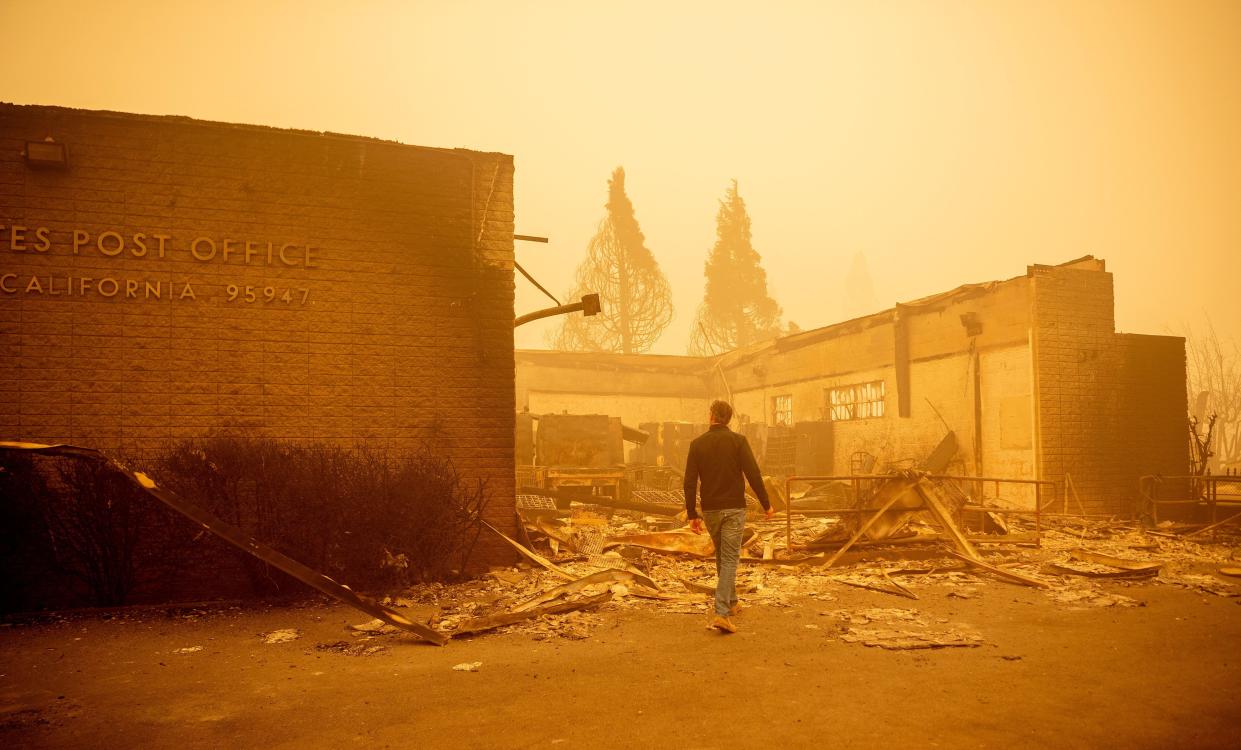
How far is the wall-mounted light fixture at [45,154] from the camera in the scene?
865 centimetres

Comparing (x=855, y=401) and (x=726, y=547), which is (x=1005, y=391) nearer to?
(x=855, y=401)

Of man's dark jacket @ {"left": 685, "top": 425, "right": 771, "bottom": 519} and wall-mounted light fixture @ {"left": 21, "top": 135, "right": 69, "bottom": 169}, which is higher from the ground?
wall-mounted light fixture @ {"left": 21, "top": 135, "right": 69, "bottom": 169}

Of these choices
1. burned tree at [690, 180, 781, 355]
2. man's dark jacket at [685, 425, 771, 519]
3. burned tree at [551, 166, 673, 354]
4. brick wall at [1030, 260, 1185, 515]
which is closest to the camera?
man's dark jacket at [685, 425, 771, 519]

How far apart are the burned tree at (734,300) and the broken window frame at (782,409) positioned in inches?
970

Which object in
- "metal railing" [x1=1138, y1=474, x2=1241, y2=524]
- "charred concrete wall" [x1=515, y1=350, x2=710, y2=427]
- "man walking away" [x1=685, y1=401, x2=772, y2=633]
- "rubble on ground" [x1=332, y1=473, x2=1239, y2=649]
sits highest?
"charred concrete wall" [x1=515, y1=350, x2=710, y2=427]

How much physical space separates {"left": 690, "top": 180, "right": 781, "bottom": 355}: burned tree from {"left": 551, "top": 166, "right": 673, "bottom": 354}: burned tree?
4.34 m

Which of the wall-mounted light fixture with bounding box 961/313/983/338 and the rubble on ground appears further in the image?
the wall-mounted light fixture with bounding box 961/313/983/338

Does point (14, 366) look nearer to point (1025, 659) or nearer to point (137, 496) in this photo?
point (137, 496)

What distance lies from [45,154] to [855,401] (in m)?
20.0

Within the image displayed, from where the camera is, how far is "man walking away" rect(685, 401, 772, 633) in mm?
7309

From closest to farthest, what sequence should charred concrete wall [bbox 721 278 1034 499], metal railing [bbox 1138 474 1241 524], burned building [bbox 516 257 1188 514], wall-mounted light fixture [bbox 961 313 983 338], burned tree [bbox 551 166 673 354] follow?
metal railing [bbox 1138 474 1241 524]
burned building [bbox 516 257 1188 514]
charred concrete wall [bbox 721 278 1034 499]
wall-mounted light fixture [bbox 961 313 983 338]
burned tree [bbox 551 166 673 354]

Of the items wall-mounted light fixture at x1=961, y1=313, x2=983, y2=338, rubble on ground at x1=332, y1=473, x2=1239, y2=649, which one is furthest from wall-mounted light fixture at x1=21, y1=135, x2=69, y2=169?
wall-mounted light fixture at x1=961, y1=313, x2=983, y2=338

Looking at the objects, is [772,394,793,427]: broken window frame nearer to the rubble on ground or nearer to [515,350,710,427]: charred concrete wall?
[515,350,710,427]: charred concrete wall

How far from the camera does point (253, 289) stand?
931 cm
